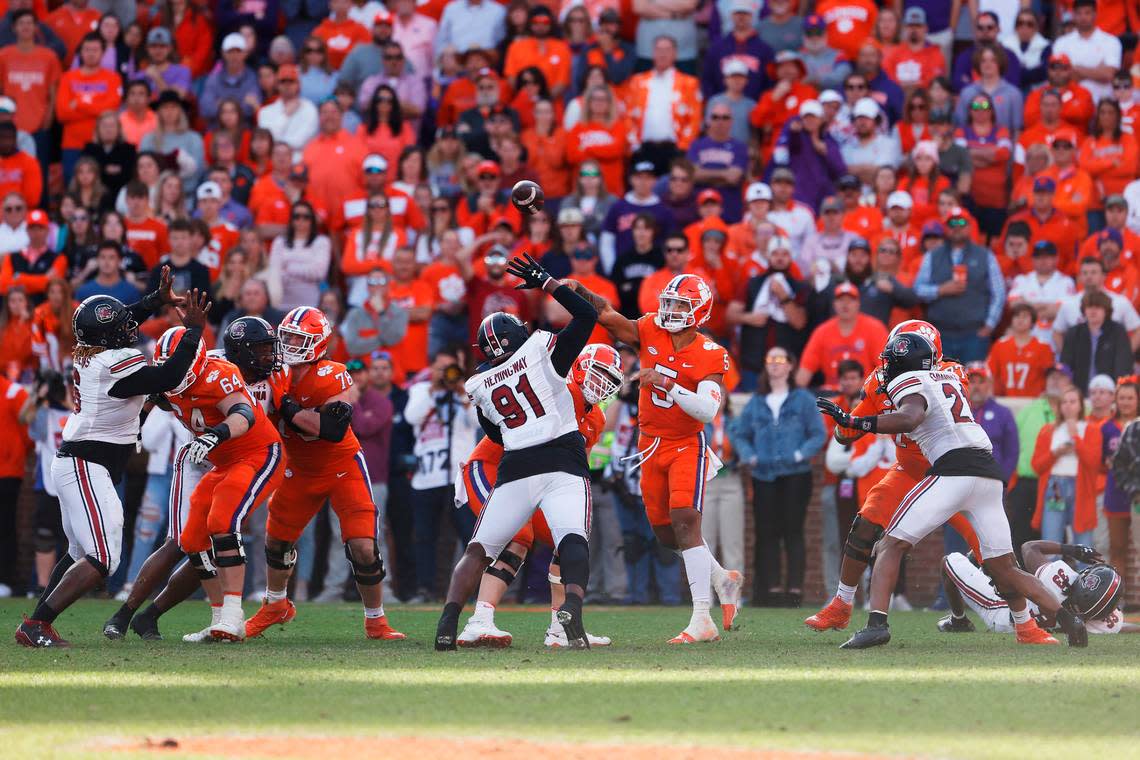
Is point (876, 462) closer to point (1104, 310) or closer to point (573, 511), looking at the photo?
point (1104, 310)

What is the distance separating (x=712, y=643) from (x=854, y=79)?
9.04 meters

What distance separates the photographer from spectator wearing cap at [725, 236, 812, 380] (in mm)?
15805

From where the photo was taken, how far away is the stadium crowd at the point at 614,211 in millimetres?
15266

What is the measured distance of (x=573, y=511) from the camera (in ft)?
A: 30.7

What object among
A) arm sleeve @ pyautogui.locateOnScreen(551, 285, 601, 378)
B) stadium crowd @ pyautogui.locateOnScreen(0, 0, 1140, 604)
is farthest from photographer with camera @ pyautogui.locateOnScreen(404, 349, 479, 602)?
arm sleeve @ pyautogui.locateOnScreen(551, 285, 601, 378)

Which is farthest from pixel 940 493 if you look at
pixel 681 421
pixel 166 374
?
pixel 166 374

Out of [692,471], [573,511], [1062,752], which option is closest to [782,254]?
[692,471]

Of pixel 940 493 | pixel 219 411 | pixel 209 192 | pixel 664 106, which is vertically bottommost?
pixel 940 493

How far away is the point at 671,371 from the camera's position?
35.0 ft

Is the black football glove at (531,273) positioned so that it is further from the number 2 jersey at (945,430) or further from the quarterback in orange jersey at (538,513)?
the number 2 jersey at (945,430)

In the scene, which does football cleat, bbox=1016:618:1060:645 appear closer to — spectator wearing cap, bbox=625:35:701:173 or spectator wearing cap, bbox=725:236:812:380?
spectator wearing cap, bbox=725:236:812:380

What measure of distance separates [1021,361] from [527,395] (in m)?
7.40

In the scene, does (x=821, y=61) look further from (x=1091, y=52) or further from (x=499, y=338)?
(x=499, y=338)

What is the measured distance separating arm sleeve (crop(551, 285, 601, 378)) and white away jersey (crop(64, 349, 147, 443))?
2.58 metres
